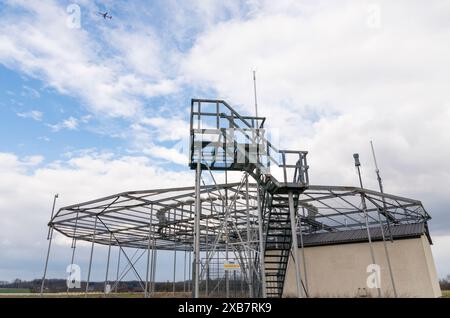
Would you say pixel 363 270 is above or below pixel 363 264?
below

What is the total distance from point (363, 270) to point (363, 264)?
1.26 ft

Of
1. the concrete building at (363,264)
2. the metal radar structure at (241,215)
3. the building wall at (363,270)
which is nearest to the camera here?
the metal radar structure at (241,215)

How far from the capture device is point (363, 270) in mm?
20609

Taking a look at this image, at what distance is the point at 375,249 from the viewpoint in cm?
2075

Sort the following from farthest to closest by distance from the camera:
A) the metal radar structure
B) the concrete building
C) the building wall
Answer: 1. the concrete building
2. the building wall
3. the metal radar structure

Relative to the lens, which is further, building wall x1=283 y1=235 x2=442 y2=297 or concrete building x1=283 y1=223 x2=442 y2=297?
concrete building x1=283 y1=223 x2=442 y2=297

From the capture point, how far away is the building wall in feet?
61.9

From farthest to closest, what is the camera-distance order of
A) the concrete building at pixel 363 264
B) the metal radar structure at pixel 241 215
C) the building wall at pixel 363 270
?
the concrete building at pixel 363 264 < the building wall at pixel 363 270 < the metal radar structure at pixel 241 215

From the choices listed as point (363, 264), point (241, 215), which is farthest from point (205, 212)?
point (363, 264)

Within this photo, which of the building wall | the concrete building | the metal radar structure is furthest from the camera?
the concrete building

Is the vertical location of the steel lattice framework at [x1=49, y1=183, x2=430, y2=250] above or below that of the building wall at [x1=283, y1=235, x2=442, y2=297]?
above

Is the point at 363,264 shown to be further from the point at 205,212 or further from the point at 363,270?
the point at 205,212

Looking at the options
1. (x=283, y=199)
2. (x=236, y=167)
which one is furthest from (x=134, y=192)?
(x=283, y=199)

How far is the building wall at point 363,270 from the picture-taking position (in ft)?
61.9
